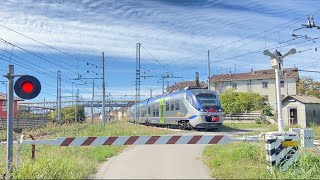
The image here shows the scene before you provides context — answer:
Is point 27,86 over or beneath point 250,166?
over

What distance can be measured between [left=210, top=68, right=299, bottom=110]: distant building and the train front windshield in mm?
47180

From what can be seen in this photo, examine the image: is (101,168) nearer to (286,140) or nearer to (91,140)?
(91,140)

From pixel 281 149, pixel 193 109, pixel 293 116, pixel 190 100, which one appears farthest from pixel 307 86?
pixel 281 149

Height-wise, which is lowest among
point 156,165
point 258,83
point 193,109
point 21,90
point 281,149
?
point 156,165

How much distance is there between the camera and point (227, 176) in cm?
806

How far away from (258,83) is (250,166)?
70509 millimetres

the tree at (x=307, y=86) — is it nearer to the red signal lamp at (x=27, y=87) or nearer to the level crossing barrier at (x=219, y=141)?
the level crossing barrier at (x=219, y=141)

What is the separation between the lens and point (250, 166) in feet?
29.9

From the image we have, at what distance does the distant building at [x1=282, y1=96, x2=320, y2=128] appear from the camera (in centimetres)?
3988

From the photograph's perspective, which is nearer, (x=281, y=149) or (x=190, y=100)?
(x=281, y=149)

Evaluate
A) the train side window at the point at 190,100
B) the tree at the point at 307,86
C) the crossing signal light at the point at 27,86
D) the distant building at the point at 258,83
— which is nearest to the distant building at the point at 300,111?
the train side window at the point at 190,100

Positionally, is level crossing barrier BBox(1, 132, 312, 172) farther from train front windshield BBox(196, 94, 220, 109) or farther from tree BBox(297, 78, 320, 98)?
tree BBox(297, 78, 320, 98)

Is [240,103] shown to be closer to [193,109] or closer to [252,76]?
[252,76]

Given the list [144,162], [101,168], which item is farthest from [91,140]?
[144,162]
